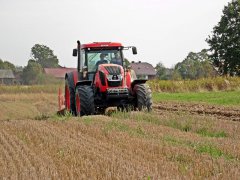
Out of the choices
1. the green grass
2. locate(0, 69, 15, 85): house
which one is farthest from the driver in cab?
locate(0, 69, 15, 85): house

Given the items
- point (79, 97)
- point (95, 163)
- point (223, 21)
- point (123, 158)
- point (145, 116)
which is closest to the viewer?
point (95, 163)

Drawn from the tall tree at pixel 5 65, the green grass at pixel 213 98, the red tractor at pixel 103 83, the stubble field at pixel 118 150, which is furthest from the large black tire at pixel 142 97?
the tall tree at pixel 5 65

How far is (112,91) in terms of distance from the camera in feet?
45.2

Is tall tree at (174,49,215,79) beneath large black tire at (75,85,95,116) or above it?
above

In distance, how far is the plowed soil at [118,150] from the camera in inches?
223

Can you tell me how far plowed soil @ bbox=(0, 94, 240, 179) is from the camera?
5656mm

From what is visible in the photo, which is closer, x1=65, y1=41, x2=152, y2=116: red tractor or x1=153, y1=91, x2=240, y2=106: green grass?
x1=65, y1=41, x2=152, y2=116: red tractor

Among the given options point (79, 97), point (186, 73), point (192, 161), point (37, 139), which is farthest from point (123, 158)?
point (186, 73)

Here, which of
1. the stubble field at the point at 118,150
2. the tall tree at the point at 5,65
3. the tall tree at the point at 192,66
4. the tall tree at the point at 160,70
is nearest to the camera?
the stubble field at the point at 118,150

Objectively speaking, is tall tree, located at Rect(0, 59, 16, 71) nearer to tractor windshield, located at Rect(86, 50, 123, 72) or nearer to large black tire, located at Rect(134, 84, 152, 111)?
tractor windshield, located at Rect(86, 50, 123, 72)

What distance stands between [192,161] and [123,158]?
97 cm

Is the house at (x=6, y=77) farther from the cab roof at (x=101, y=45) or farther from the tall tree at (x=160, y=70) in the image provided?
the cab roof at (x=101, y=45)

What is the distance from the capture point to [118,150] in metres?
7.29

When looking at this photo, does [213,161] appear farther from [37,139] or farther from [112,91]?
[112,91]
